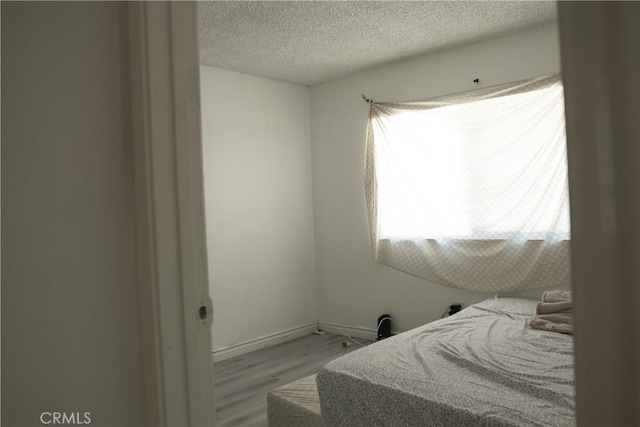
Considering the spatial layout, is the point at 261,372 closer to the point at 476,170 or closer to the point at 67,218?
the point at 476,170

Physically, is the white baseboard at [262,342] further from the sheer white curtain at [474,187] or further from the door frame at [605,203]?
the door frame at [605,203]

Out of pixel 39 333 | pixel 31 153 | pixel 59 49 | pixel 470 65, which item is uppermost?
pixel 470 65

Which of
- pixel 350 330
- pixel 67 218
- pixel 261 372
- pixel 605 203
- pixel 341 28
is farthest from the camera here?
pixel 350 330

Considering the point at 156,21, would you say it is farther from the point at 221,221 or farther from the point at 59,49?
the point at 221,221

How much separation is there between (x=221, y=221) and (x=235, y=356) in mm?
1154

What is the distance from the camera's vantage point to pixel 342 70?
421cm

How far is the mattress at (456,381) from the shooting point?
1639mm

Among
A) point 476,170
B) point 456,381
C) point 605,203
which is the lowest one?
point 456,381

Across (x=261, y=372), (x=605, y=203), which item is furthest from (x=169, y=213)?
(x=261, y=372)

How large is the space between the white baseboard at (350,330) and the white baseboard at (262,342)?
0.12m

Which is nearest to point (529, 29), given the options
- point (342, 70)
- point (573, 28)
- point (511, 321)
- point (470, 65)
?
point (470, 65)

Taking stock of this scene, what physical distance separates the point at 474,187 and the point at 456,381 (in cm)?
205

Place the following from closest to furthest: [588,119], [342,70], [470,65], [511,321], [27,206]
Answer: [588,119]
[27,206]
[511,321]
[470,65]
[342,70]

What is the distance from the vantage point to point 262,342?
4172 millimetres
